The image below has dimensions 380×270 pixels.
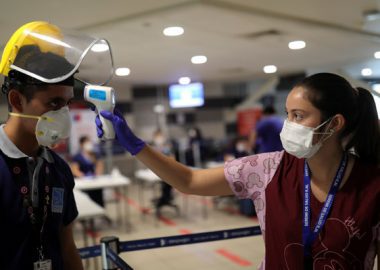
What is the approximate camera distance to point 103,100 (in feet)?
4.06

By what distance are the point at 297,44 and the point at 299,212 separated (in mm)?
3670

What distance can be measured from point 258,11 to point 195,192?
2175 mm

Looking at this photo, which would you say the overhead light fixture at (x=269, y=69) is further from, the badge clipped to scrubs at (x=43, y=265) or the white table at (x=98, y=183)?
the badge clipped to scrubs at (x=43, y=265)

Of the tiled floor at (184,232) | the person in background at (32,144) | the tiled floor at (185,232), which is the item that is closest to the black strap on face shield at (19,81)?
the person in background at (32,144)

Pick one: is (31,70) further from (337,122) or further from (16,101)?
(337,122)

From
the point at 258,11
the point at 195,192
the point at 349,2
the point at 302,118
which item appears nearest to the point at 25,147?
the point at 195,192

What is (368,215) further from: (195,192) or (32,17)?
(32,17)

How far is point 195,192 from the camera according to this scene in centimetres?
140

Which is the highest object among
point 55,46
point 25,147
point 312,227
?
point 55,46

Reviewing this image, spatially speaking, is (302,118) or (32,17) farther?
(32,17)

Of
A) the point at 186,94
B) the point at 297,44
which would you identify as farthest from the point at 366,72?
the point at 186,94

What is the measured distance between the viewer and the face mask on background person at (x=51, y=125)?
1.19 m

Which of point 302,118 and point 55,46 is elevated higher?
point 55,46

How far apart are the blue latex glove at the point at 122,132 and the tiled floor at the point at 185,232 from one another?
2.04 metres
